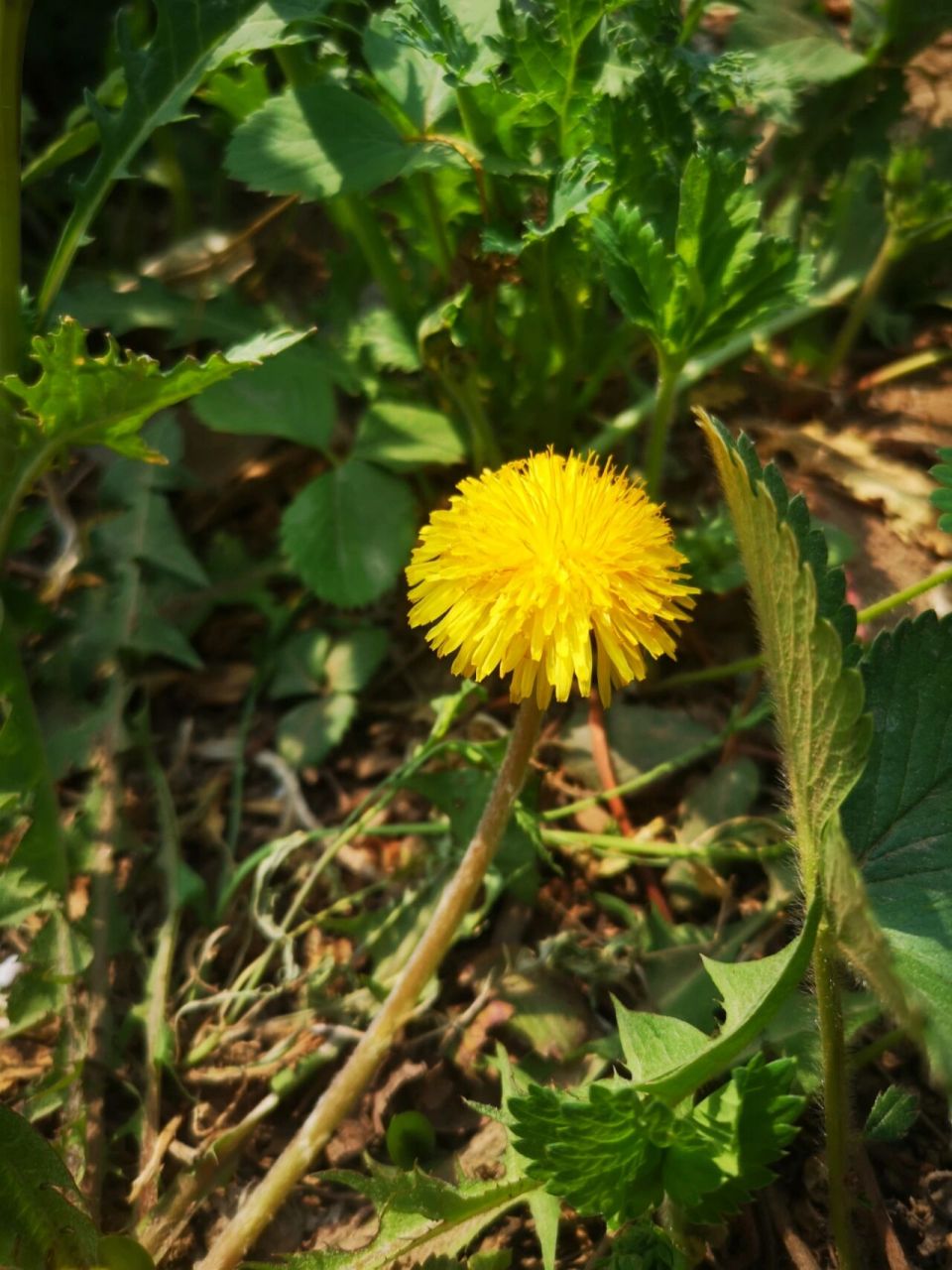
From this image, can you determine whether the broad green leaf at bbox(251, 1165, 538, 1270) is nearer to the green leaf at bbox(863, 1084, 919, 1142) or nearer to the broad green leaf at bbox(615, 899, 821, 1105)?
the broad green leaf at bbox(615, 899, 821, 1105)

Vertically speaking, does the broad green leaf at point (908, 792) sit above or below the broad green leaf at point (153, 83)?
below

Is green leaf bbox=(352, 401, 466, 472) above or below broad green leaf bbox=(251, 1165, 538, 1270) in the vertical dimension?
above

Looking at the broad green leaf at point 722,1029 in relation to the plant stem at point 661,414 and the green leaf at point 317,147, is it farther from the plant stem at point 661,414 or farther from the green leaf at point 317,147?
the green leaf at point 317,147

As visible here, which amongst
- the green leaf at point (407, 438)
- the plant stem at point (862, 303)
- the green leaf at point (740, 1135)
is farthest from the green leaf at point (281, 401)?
the green leaf at point (740, 1135)

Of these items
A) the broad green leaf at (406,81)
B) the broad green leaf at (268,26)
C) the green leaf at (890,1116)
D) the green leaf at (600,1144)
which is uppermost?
the broad green leaf at (268,26)

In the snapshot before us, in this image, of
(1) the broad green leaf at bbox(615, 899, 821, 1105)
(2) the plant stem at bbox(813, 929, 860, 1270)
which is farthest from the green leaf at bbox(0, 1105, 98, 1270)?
(2) the plant stem at bbox(813, 929, 860, 1270)

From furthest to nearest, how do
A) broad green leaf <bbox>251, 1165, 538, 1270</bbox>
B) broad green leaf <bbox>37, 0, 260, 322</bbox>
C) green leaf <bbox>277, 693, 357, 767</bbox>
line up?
1. green leaf <bbox>277, 693, 357, 767</bbox>
2. broad green leaf <bbox>37, 0, 260, 322</bbox>
3. broad green leaf <bbox>251, 1165, 538, 1270</bbox>

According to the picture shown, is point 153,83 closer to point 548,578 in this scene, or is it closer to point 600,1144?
point 548,578
